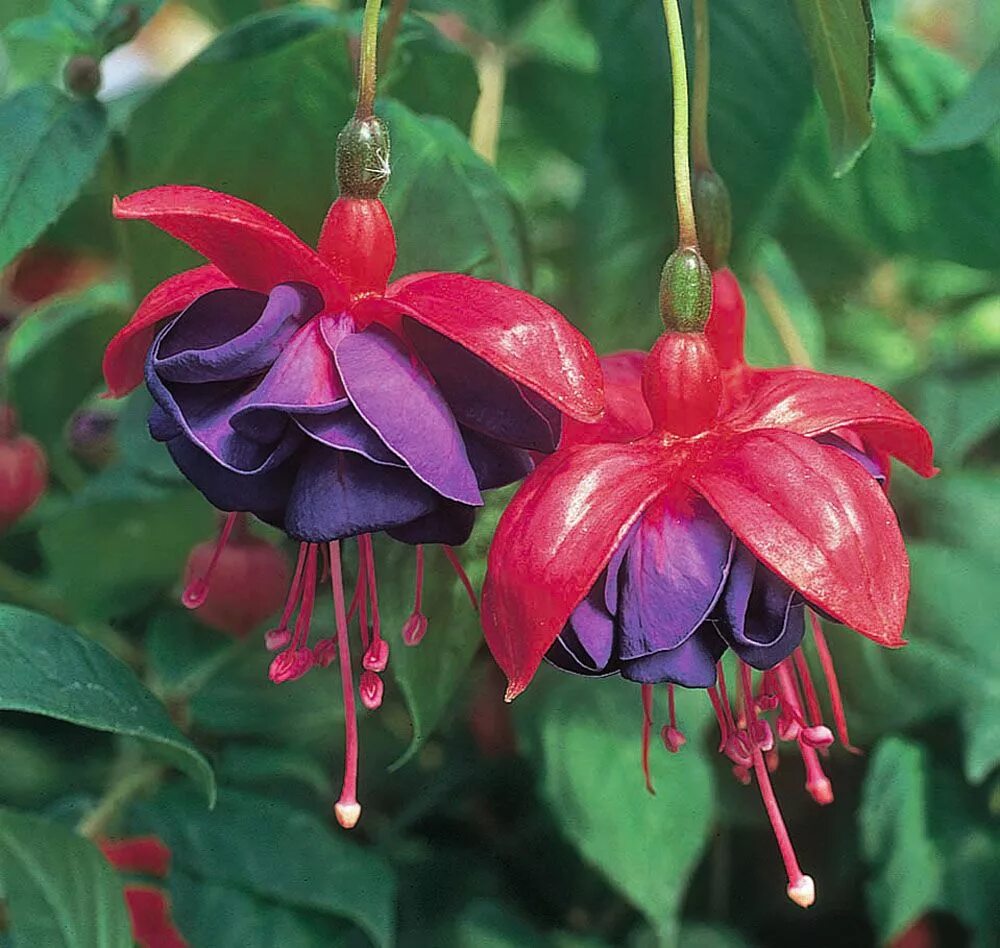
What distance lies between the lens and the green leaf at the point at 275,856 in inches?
27.6

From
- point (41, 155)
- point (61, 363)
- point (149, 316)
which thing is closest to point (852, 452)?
point (149, 316)

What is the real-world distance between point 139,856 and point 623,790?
0.31m

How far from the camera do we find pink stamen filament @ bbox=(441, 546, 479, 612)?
51 cm

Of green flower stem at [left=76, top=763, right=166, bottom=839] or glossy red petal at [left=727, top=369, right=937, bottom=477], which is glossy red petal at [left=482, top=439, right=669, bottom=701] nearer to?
glossy red petal at [left=727, top=369, right=937, bottom=477]

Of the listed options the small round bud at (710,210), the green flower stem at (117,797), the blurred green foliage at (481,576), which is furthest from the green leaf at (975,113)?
the green flower stem at (117,797)

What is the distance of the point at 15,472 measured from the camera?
0.86m

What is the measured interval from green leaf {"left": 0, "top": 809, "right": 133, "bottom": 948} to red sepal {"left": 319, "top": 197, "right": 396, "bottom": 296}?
1.06ft

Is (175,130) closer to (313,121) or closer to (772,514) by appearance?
(313,121)

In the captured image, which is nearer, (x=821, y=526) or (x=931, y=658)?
(x=821, y=526)

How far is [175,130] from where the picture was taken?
682 mm

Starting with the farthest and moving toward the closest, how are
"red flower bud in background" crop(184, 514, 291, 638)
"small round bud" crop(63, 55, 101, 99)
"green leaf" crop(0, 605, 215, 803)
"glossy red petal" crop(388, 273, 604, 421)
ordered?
"red flower bud in background" crop(184, 514, 291, 638), "small round bud" crop(63, 55, 101, 99), "green leaf" crop(0, 605, 215, 803), "glossy red petal" crop(388, 273, 604, 421)

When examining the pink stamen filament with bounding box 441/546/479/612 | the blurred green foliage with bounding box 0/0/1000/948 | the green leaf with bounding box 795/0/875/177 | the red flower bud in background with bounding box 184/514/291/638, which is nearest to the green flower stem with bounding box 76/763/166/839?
the blurred green foliage with bounding box 0/0/1000/948

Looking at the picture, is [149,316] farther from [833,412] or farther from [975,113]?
[975,113]

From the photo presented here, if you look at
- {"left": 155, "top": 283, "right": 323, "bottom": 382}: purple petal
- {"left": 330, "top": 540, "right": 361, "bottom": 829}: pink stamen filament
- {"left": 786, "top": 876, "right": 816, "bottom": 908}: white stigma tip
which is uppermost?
{"left": 155, "top": 283, "right": 323, "bottom": 382}: purple petal
